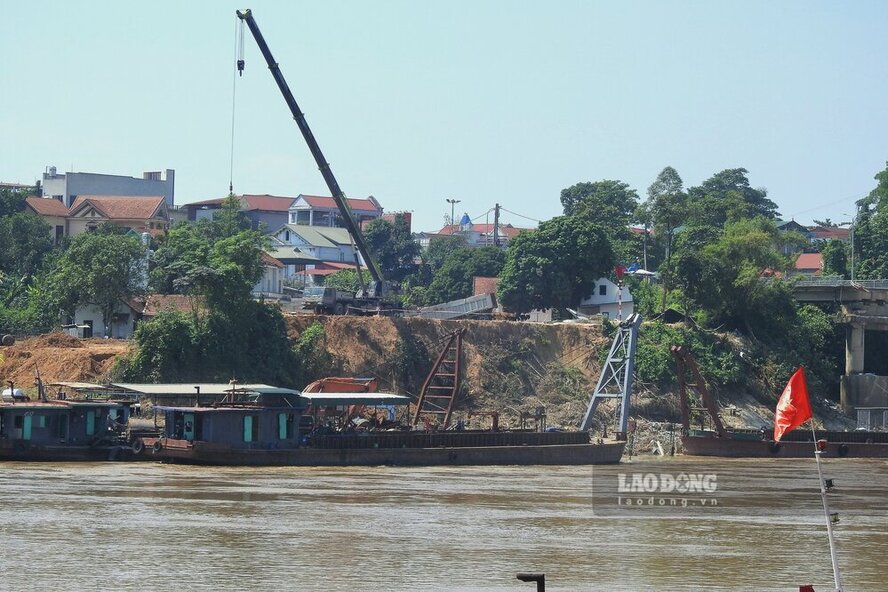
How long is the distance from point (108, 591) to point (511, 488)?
22.7 meters

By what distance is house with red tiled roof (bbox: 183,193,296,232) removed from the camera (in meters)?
140

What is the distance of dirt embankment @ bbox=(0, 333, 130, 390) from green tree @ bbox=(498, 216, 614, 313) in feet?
99.6

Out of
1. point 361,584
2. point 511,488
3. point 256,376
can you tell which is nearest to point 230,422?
point 511,488

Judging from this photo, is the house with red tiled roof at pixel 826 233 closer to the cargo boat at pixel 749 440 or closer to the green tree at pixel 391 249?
the green tree at pixel 391 249

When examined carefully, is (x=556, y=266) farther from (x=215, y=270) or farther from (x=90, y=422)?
(x=90, y=422)

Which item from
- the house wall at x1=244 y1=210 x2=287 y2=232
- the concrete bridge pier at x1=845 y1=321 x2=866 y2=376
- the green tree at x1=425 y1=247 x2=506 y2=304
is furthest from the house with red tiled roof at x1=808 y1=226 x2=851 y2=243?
the concrete bridge pier at x1=845 y1=321 x2=866 y2=376

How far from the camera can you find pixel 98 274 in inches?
3076

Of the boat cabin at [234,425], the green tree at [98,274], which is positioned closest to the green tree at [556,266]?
the green tree at [98,274]

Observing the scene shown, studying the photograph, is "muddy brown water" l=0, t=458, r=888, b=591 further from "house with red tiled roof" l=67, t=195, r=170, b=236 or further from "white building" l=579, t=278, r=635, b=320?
"house with red tiled roof" l=67, t=195, r=170, b=236

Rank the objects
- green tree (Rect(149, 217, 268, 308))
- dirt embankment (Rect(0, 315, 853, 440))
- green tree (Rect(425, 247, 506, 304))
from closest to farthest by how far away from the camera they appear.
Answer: green tree (Rect(149, 217, 268, 308)) < dirt embankment (Rect(0, 315, 853, 440)) < green tree (Rect(425, 247, 506, 304))

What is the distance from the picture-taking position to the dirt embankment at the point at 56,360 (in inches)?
2741

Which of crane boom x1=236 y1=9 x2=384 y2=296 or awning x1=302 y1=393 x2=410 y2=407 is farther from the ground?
crane boom x1=236 y1=9 x2=384 y2=296

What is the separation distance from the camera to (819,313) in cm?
9200

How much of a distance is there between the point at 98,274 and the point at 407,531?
44099 millimetres
